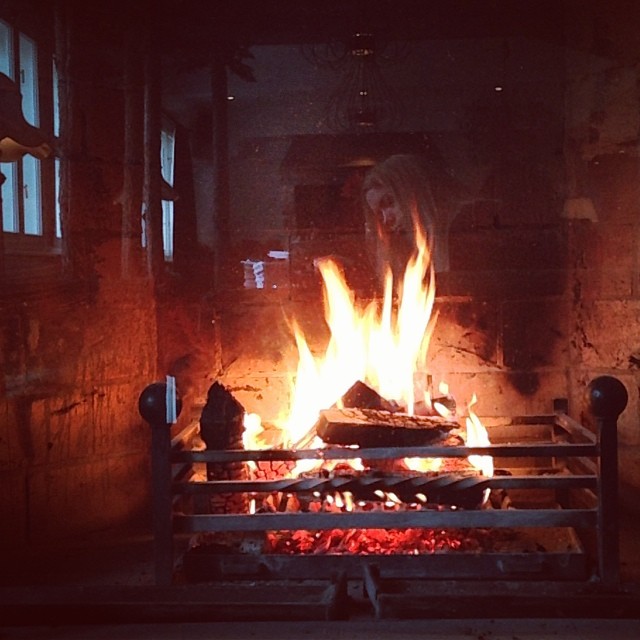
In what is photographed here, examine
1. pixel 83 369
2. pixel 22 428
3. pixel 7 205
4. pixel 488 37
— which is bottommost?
pixel 22 428

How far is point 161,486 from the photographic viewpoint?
3.02 metres

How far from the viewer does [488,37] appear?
13.2ft

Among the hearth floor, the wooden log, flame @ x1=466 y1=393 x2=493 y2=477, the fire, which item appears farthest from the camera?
the fire

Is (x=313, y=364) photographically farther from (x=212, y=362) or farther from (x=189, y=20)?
(x=189, y=20)

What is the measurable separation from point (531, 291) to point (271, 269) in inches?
51.2

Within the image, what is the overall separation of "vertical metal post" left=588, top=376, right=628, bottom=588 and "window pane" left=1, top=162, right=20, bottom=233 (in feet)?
8.52

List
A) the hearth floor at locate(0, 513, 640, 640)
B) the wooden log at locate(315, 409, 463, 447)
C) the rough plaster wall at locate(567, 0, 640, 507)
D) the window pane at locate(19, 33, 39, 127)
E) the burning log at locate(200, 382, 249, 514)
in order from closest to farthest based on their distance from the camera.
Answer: the hearth floor at locate(0, 513, 640, 640) < the wooden log at locate(315, 409, 463, 447) < the burning log at locate(200, 382, 249, 514) < the window pane at locate(19, 33, 39, 127) < the rough plaster wall at locate(567, 0, 640, 507)

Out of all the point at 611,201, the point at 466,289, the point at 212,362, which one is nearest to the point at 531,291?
the point at 466,289

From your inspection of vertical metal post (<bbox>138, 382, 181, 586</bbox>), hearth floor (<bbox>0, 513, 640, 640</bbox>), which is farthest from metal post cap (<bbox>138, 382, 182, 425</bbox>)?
hearth floor (<bbox>0, 513, 640, 640</bbox>)

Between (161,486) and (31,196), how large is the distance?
1624mm

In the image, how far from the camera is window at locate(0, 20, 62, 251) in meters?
3.71

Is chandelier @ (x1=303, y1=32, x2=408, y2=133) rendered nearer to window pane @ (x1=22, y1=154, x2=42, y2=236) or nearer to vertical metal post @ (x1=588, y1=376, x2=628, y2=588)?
window pane @ (x1=22, y1=154, x2=42, y2=236)

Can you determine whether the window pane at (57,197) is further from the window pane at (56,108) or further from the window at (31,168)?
the window pane at (56,108)

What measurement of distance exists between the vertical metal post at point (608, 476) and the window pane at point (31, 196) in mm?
2564
